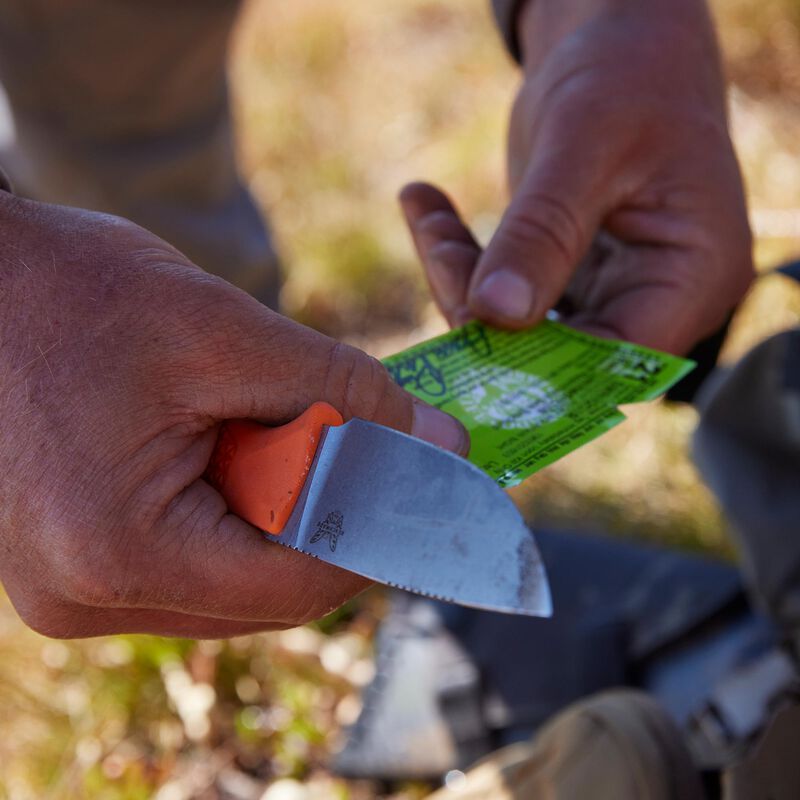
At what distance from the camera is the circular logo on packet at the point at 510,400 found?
120cm

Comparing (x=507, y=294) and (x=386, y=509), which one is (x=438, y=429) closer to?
(x=386, y=509)

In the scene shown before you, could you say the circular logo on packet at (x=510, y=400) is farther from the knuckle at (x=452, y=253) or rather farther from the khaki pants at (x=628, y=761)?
the khaki pants at (x=628, y=761)

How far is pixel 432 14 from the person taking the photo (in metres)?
4.64

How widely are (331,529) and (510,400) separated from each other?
414 mm

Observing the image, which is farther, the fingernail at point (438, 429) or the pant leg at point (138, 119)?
the pant leg at point (138, 119)

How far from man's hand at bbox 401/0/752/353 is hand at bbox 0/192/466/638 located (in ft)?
1.72

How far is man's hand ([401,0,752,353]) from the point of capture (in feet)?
4.68

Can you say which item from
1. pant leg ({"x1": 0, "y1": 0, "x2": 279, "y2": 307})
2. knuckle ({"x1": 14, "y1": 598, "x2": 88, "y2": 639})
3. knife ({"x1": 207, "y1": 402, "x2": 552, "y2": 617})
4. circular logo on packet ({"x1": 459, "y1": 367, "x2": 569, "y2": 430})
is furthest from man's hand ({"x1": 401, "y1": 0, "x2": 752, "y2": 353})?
pant leg ({"x1": 0, "y1": 0, "x2": 279, "y2": 307})

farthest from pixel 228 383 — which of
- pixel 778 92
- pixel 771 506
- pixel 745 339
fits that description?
pixel 778 92

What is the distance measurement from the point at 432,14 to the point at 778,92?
1758mm

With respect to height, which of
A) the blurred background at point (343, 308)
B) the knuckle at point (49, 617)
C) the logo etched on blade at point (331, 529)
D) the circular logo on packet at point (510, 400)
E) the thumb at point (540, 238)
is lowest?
the blurred background at point (343, 308)

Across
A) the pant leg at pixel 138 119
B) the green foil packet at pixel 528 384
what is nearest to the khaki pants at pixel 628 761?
the green foil packet at pixel 528 384

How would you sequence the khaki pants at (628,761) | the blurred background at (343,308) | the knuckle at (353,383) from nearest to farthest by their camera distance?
the knuckle at (353,383)
the khaki pants at (628,761)
the blurred background at (343,308)

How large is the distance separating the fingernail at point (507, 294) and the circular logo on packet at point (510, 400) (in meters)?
0.10
